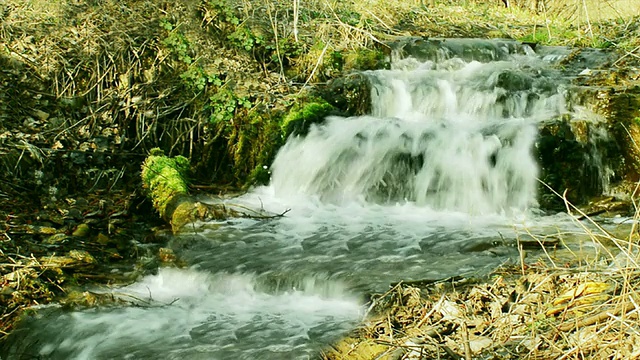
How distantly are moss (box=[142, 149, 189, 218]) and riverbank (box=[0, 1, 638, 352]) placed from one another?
19 cm

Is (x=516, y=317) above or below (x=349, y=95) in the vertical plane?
below

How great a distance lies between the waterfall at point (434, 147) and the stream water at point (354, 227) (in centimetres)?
1

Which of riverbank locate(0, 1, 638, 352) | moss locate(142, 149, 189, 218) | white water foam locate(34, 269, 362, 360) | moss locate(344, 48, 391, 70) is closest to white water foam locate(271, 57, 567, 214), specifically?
riverbank locate(0, 1, 638, 352)

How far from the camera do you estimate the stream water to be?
4219 mm

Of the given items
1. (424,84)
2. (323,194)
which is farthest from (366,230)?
(424,84)

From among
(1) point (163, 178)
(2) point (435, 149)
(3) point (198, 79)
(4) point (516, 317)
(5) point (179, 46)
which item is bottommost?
(4) point (516, 317)

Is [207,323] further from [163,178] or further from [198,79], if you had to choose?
[198,79]

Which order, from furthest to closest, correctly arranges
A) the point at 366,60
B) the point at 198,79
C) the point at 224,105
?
1. the point at 366,60
2. the point at 198,79
3. the point at 224,105

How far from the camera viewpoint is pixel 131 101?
309 inches

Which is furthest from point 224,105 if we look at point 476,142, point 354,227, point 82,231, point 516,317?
point 516,317

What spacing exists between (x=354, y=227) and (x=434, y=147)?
1.51m

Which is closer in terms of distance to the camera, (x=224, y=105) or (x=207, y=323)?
(x=207, y=323)

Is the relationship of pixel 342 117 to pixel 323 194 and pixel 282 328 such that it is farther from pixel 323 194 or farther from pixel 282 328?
pixel 282 328

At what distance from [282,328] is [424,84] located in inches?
202
